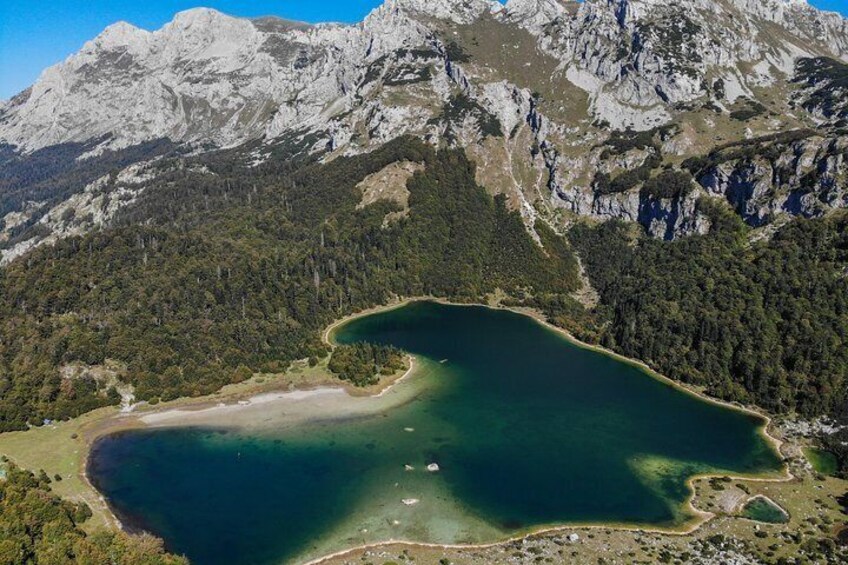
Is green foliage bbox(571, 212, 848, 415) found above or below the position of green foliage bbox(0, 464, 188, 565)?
above

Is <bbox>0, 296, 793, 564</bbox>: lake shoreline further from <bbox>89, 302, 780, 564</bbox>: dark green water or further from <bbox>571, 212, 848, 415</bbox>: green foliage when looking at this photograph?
<bbox>571, 212, 848, 415</bbox>: green foliage

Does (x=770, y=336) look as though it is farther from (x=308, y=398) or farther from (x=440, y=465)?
(x=308, y=398)

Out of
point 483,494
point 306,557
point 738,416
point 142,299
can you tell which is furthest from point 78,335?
point 738,416

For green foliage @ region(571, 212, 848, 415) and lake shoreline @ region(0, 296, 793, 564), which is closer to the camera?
lake shoreline @ region(0, 296, 793, 564)

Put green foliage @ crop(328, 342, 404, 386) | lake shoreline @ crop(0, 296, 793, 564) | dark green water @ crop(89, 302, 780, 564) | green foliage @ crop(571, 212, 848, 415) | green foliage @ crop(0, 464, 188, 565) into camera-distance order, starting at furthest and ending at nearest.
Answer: green foliage @ crop(328, 342, 404, 386), green foliage @ crop(571, 212, 848, 415), dark green water @ crop(89, 302, 780, 564), lake shoreline @ crop(0, 296, 793, 564), green foliage @ crop(0, 464, 188, 565)

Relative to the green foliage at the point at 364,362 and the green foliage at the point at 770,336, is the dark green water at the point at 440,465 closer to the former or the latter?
the green foliage at the point at 364,362

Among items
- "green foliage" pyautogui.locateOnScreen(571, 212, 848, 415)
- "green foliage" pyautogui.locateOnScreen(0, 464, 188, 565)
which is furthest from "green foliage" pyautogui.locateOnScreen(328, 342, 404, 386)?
"green foliage" pyautogui.locateOnScreen(0, 464, 188, 565)
